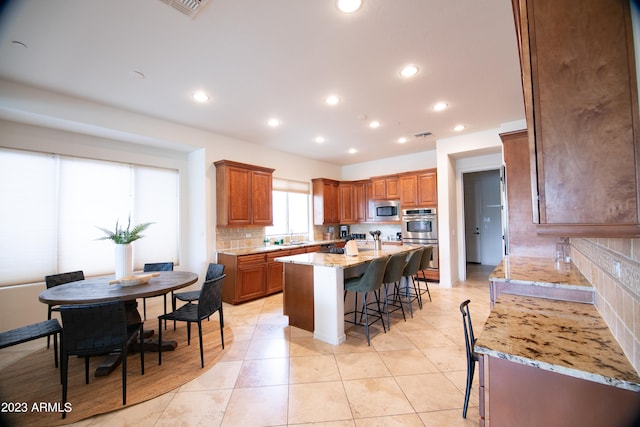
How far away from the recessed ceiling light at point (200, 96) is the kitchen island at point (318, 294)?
7.62ft

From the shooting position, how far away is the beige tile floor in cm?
181

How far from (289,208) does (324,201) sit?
3.05ft

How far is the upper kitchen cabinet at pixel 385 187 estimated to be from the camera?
245 inches

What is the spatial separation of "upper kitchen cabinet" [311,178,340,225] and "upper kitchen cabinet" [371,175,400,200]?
1083 millimetres

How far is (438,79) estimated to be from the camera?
2926mm

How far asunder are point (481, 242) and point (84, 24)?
922cm

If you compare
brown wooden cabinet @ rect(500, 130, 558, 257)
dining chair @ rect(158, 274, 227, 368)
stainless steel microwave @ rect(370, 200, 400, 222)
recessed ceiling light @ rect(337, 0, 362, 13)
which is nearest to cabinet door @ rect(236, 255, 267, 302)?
dining chair @ rect(158, 274, 227, 368)

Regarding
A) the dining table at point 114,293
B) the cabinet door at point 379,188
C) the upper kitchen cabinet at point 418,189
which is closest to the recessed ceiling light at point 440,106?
the upper kitchen cabinet at point 418,189

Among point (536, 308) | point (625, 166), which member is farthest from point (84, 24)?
point (536, 308)

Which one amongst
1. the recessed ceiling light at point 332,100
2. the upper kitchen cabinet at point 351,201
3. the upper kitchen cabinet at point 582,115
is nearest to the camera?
the upper kitchen cabinet at point 582,115

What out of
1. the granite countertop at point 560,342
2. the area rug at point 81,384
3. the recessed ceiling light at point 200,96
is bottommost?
the area rug at point 81,384

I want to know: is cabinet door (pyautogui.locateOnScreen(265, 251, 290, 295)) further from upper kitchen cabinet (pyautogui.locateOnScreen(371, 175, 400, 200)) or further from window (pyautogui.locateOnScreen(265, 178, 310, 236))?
upper kitchen cabinet (pyautogui.locateOnScreen(371, 175, 400, 200))

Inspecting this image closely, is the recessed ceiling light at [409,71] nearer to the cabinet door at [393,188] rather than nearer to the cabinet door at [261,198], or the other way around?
the cabinet door at [261,198]

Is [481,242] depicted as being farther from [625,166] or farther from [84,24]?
[84,24]
